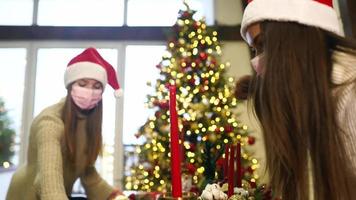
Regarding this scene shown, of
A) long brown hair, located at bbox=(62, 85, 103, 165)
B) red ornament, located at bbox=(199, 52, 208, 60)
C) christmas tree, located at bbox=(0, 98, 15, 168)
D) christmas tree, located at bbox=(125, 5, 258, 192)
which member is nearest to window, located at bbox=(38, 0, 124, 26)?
christmas tree, located at bbox=(0, 98, 15, 168)

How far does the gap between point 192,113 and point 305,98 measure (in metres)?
2.91

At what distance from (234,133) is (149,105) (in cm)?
81

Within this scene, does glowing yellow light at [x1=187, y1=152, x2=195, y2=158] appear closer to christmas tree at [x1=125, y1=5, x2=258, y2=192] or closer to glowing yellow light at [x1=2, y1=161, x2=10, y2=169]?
christmas tree at [x1=125, y1=5, x2=258, y2=192]

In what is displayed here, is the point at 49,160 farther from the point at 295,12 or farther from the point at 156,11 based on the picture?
the point at 156,11

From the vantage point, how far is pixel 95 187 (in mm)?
1136

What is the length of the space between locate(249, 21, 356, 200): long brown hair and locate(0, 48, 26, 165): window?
4462 mm

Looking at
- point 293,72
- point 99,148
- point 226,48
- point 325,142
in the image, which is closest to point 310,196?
point 325,142

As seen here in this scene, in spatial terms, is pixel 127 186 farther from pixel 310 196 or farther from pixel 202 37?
pixel 310 196

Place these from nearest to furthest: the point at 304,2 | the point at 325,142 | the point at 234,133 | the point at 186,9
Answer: the point at 325,142, the point at 304,2, the point at 234,133, the point at 186,9

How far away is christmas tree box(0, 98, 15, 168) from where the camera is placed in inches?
179

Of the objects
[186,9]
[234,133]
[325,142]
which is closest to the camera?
[325,142]

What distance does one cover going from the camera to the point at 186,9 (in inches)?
149

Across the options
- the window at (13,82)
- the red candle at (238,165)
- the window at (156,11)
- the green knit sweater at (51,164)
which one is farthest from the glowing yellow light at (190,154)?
the red candle at (238,165)

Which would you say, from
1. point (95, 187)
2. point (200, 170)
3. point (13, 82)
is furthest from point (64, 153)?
point (13, 82)
